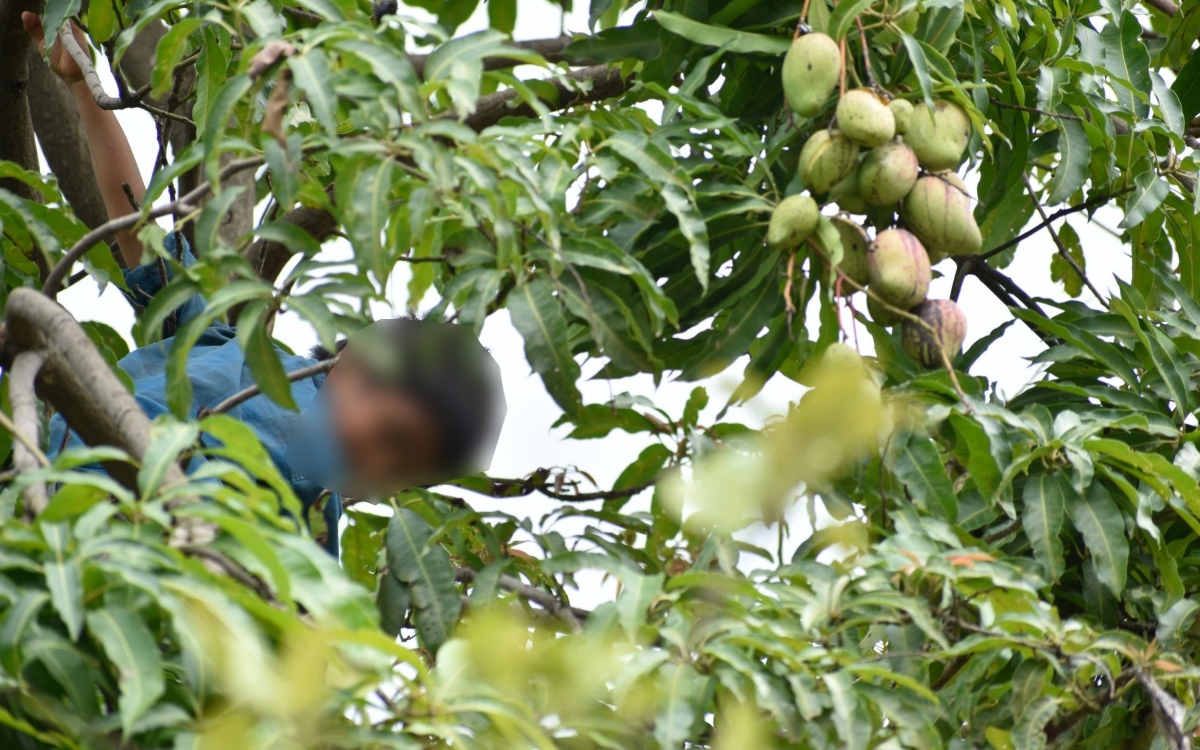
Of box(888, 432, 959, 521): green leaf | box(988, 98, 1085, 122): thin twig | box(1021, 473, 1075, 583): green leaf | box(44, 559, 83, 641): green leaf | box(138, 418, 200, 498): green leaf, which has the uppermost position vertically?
box(138, 418, 200, 498): green leaf

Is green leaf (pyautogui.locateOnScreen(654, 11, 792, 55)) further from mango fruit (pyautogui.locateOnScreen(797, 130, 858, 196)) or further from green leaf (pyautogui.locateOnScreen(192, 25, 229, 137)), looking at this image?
green leaf (pyautogui.locateOnScreen(192, 25, 229, 137))

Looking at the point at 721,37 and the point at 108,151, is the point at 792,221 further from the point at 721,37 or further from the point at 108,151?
the point at 108,151

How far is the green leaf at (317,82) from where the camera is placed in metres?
1.08

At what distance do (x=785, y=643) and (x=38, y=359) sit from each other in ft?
2.26

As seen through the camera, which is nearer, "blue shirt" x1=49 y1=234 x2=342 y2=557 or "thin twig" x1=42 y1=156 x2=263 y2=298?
"thin twig" x1=42 y1=156 x2=263 y2=298

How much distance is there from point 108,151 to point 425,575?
1.08m

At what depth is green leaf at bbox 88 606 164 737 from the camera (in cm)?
82

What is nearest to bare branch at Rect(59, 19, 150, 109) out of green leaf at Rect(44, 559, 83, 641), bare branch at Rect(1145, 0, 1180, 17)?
green leaf at Rect(44, 559, 83, 641)

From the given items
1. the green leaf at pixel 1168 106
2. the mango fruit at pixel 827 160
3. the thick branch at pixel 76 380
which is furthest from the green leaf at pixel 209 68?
the green leaf at pixel 1168 106

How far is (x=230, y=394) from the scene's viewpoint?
1866mm

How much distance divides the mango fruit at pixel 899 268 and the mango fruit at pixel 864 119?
11 cm

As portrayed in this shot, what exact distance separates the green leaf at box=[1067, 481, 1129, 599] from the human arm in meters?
1.42

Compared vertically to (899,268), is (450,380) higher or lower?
lower

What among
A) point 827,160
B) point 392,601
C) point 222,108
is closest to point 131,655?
point 222,108
